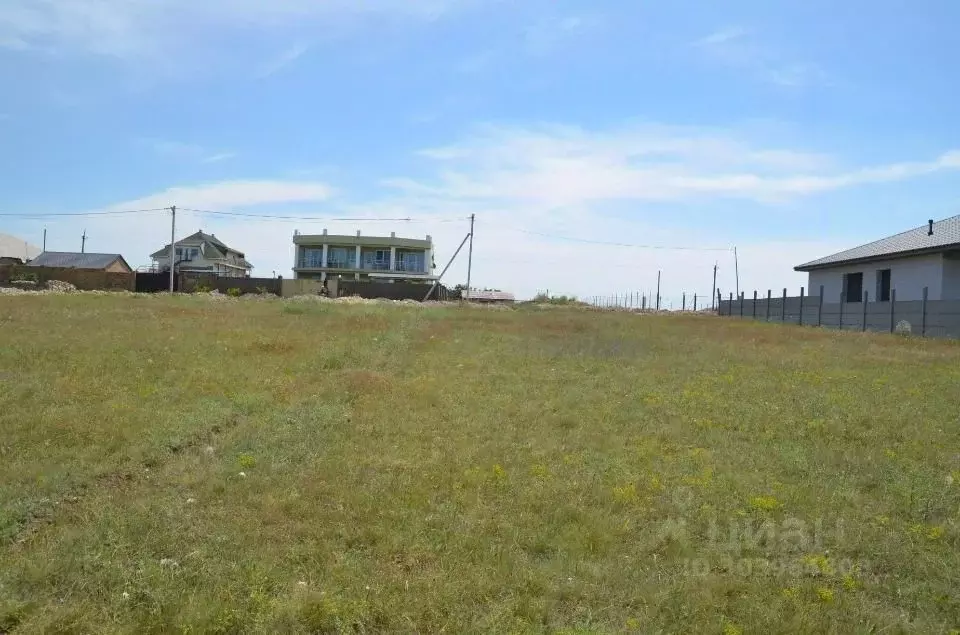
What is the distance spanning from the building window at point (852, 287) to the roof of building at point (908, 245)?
2.81 ft

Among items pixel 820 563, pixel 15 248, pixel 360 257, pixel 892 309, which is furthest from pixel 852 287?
pixel 15 248

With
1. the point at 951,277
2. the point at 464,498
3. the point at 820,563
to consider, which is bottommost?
the point at 820,563

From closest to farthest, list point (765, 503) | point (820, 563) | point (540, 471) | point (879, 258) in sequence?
1. point (820, 563)
2. point (765, 503)
3. point (540, 471)
4. point (879, 258)

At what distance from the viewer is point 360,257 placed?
79.7m

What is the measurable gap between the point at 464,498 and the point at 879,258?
31.5 metres

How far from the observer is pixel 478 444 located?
8594 millimetres

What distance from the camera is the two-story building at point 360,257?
79.0 m

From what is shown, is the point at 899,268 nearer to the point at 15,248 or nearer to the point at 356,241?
the point at 356,241

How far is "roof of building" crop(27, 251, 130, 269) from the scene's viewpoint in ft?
211

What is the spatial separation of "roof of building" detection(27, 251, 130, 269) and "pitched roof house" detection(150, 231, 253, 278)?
25.1ft

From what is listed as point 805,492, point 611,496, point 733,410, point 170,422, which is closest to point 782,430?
point 733,410

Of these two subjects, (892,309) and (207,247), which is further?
(207,247)

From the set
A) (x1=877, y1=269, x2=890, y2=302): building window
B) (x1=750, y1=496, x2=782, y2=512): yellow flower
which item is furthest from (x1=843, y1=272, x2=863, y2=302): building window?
(x1=750, y1=496, x2=782, y2=512): yellow flower

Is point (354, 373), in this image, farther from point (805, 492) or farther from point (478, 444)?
point (805, 492)
